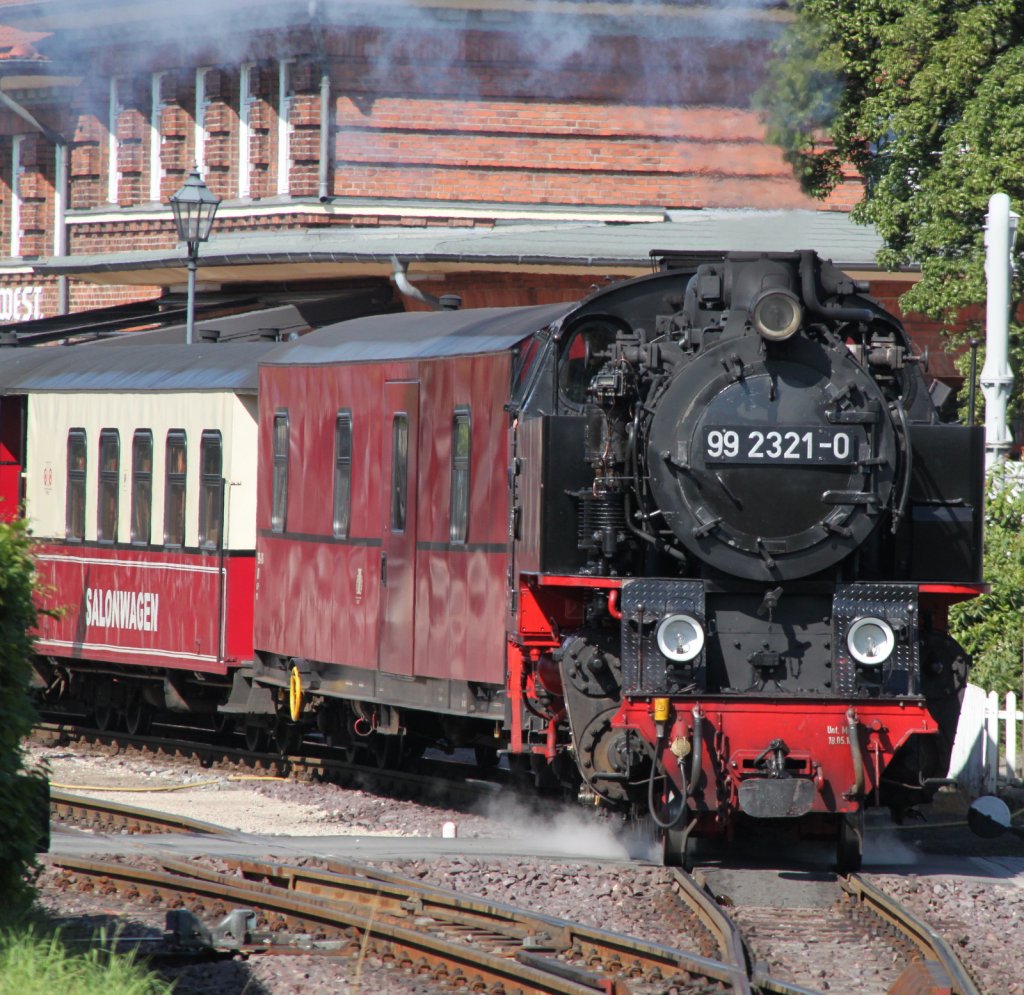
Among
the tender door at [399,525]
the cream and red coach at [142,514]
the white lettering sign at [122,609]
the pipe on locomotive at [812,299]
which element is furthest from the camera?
the white lettering sign at [122,609]

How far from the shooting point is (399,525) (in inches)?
488

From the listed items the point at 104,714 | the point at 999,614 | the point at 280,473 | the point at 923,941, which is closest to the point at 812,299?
the point at 923,941

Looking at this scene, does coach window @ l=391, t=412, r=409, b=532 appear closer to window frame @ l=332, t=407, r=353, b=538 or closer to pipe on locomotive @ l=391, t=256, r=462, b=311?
window frame @ l=332, t=407, r=353, b=538

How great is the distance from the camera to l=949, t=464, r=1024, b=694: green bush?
1289cm

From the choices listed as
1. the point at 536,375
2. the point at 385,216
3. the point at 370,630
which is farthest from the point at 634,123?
the point at 536,375

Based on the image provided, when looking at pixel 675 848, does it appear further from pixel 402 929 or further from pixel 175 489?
pixel 175 489

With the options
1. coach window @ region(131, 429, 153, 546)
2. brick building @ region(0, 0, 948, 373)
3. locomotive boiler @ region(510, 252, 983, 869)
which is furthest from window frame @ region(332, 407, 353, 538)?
brick building @ region(0, 0, 948, 373)

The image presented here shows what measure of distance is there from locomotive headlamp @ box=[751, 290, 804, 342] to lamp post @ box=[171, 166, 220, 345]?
29.1ft

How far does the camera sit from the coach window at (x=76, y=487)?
16891mm

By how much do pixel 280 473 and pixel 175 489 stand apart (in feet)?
5.71

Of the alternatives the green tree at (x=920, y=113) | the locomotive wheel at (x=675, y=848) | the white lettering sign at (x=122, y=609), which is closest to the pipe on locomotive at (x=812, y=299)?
the locomotive wheel at (x=675, y=848)

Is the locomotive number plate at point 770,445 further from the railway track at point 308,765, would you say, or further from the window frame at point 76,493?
the window frame at point 76,493

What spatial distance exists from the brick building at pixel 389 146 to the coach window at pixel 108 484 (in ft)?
18.0

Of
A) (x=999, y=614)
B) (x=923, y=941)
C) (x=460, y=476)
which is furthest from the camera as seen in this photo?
(x=999, y=614)
